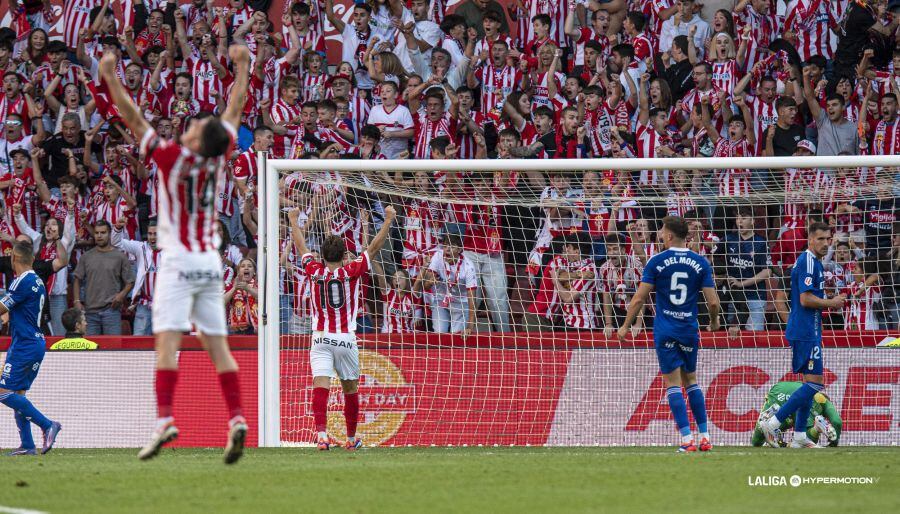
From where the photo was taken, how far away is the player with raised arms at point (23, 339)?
1252cm

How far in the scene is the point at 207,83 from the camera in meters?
18.5

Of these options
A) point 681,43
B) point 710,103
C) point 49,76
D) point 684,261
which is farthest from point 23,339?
point 681,43

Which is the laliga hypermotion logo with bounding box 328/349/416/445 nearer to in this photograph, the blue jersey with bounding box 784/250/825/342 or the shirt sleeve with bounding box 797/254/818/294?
the blue jersey with bounding box 784/250/825/342

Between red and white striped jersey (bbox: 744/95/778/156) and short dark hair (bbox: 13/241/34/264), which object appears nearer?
short dark hair (bbox: 13/241/34/264)

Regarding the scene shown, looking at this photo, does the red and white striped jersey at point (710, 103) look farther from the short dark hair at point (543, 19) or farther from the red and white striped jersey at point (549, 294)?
the red and white striped jersey at point (549, 294)

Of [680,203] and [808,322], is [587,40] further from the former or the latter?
[808,322]

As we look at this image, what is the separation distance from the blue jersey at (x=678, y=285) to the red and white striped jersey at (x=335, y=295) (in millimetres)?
3120

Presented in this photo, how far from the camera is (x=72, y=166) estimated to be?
17609mm

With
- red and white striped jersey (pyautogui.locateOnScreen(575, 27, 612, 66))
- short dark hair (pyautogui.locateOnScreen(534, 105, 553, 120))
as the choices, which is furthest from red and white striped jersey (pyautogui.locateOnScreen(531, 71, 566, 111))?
short dark hair (pyautogui.locateOnScreen(534, 105, 553, 120))

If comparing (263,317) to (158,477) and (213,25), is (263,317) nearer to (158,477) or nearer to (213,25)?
(158,477)

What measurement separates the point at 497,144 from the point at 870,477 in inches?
363

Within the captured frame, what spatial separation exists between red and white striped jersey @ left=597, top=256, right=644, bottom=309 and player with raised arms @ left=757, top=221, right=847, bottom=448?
2.77 metres

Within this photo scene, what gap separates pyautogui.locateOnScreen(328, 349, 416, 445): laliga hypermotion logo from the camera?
46.3 feet

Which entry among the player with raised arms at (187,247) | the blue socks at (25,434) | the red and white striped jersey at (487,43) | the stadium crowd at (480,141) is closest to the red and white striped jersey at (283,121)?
the stadium crowd at (480,141)
